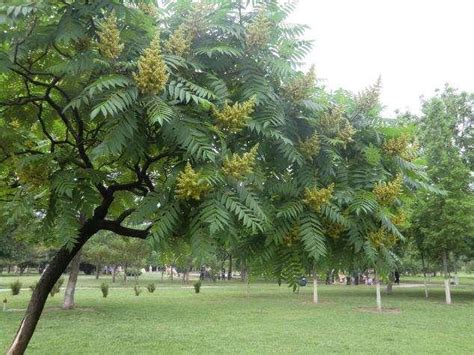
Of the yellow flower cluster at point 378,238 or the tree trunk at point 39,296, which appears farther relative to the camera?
the tree trunk at point 39,296

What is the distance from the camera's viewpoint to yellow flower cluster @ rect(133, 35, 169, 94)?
2.66 metres

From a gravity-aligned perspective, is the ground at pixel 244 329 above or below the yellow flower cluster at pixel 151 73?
below

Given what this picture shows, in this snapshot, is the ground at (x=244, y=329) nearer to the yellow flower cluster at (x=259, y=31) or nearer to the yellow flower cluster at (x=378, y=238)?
the yellow flower cluster at (x=378, y=238)

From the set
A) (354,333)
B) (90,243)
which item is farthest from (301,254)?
(90,243)

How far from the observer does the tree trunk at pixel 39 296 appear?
4949mm

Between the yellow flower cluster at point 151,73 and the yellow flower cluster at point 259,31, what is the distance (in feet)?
2.55

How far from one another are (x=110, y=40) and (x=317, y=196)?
1542mm

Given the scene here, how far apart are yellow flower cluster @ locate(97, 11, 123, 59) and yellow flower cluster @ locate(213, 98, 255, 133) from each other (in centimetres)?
69

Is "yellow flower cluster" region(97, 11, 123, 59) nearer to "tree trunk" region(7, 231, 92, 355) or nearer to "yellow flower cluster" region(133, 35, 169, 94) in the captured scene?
"yellow flower cluster" region(133, 35, 169, 94)

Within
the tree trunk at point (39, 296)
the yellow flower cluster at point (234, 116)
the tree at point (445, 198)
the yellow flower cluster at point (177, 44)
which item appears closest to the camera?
the yellow flower cluster at point (234, 116)

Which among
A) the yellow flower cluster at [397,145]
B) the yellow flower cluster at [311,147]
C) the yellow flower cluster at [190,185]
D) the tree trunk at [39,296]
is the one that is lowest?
the tree trunk at [39,296]

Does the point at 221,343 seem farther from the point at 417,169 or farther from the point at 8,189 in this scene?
the point at 417,169

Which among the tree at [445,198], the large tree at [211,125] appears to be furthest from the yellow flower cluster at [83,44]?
the tree at [445,198]

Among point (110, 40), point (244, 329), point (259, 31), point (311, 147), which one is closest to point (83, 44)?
point (110, 40)
